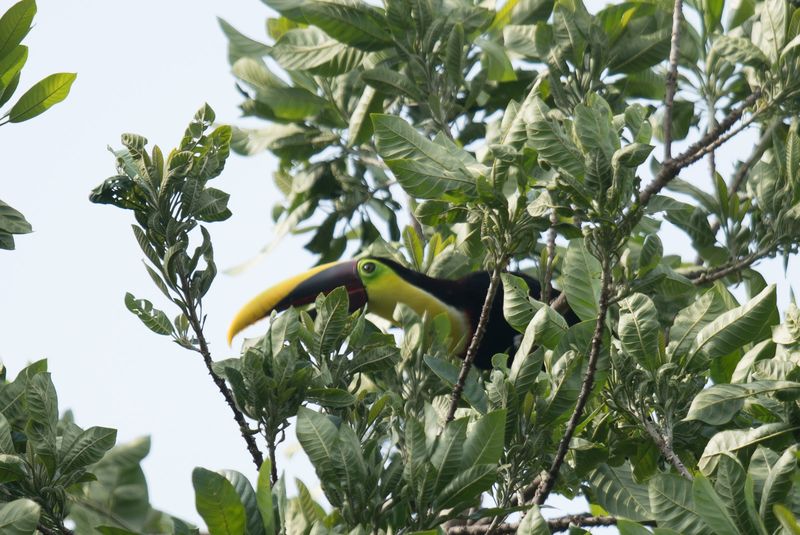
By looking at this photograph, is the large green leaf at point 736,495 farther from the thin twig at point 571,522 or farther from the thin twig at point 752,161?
the thin twig at point 752,161

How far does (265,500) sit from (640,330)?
1150 millimetres

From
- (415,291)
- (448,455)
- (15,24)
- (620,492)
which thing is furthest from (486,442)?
(415,291)

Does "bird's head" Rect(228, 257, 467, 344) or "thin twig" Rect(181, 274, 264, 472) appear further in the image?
"bird's head" Rect(228, 257, 467, 344)

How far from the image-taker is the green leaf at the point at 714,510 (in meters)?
2.41

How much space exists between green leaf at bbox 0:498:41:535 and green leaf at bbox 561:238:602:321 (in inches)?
63.9

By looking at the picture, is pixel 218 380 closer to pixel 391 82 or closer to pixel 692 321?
pixel 692 321

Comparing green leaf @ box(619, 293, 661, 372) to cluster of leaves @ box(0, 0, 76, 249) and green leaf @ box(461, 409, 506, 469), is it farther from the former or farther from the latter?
cluster of leaves @ box(0, 0, 76, 249)

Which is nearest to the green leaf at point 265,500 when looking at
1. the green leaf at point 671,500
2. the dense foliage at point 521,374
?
the dense foliage at point 521,374

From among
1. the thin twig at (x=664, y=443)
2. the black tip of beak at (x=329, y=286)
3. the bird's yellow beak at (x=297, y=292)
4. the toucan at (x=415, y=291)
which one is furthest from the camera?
the toucan at (x=415, y=291)

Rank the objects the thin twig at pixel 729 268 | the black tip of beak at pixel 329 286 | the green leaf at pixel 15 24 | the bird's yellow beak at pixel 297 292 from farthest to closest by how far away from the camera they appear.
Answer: the black tip of beak at pixel 329 286 < the bird's yellow beak at pixel 297 292 < the thin twig at pixel 729 268 < the green leaf at pixel 15 24

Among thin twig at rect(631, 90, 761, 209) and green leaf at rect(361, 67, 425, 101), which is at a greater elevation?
green leaf at rect(361, 67, 425, 101)

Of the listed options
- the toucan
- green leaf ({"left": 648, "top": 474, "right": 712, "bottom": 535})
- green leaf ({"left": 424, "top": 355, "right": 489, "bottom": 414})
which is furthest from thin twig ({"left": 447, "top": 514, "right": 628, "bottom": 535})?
the toucan

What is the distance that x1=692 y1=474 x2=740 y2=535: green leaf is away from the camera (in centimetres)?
241

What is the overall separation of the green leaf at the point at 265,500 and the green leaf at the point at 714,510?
0.99 meters
